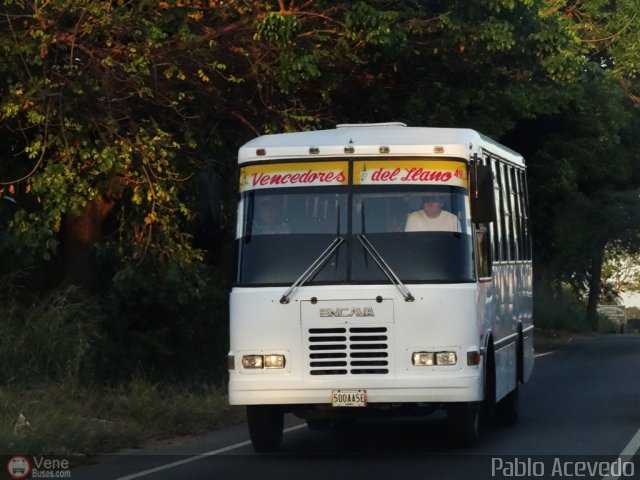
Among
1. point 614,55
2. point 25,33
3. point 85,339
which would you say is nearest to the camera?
point 25,33

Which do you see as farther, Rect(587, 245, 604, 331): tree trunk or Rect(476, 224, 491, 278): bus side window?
Rect(587, 245, 604, 331): tree trunk

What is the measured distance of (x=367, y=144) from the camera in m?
13.4

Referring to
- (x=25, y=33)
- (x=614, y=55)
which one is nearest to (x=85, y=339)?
(x=25, y=33)

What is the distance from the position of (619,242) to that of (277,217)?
3965 cm

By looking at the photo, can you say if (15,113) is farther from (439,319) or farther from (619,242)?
(619,242)

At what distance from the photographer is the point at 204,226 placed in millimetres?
13062

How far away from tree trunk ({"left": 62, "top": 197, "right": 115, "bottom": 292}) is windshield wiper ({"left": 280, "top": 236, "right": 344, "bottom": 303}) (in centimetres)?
810

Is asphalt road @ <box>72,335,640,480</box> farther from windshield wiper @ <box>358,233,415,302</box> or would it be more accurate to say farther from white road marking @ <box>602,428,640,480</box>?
windshield wiper @ <box>358,233,415,302</box>

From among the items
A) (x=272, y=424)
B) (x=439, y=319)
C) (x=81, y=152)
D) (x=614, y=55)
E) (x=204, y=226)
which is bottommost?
(x=272, y=424)

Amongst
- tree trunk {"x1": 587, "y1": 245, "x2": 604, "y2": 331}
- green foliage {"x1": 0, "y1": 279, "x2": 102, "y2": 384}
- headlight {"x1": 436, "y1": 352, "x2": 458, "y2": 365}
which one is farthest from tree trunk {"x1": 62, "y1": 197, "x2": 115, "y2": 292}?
tree trunk {"x1": 587, "y1": 245, "x2": 604, "y2": 331}

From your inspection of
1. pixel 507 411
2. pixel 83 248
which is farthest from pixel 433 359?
pixel 83 248

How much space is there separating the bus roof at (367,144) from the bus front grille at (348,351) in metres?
1.74

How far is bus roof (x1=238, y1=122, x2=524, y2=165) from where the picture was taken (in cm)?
1332

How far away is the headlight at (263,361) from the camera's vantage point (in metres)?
13.0
